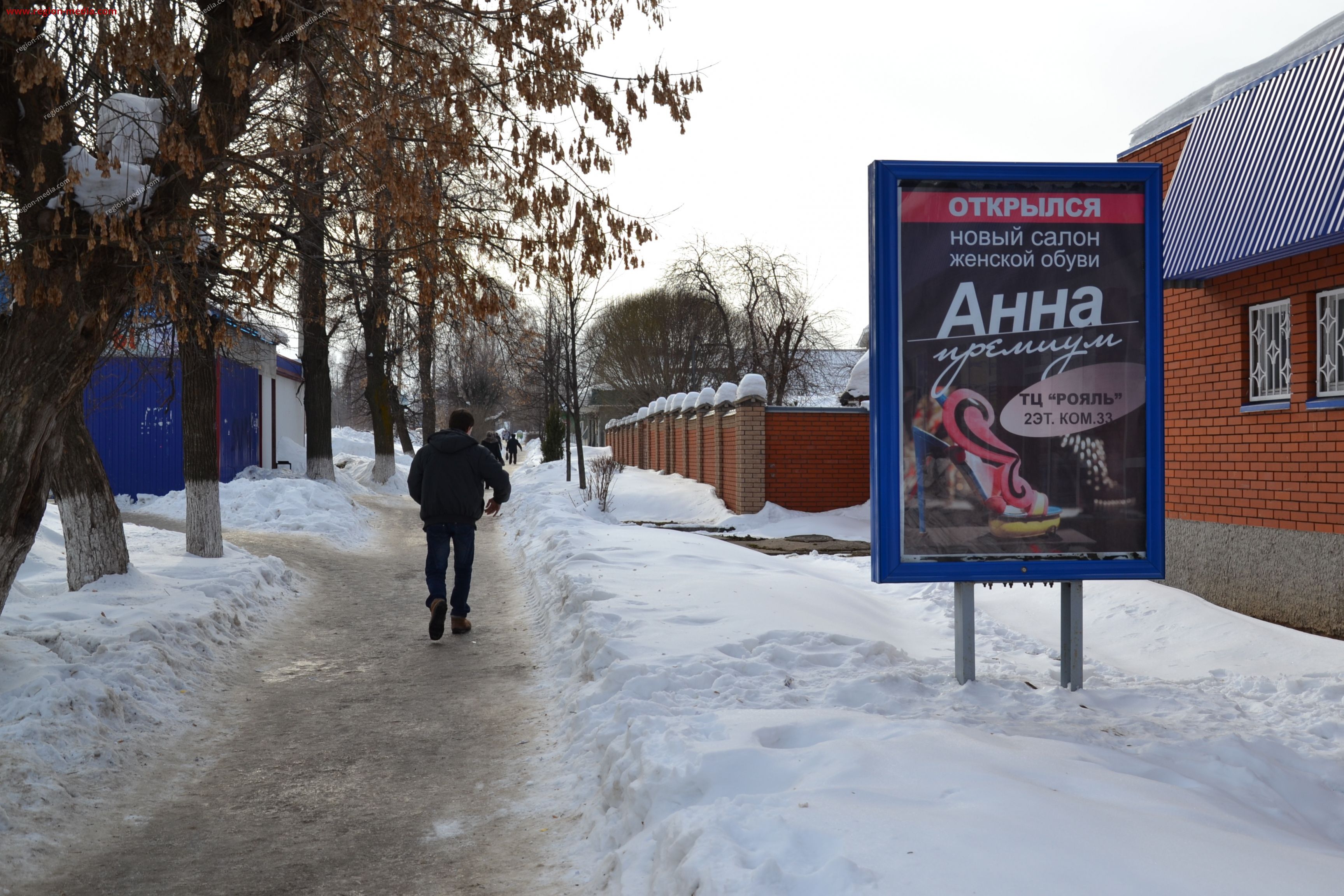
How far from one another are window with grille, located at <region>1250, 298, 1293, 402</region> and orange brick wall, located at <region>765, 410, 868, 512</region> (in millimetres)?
10152

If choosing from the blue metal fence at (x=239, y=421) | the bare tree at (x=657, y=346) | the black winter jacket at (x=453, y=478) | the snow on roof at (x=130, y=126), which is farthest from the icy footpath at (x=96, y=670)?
the bare tree at (x=657, y=346)

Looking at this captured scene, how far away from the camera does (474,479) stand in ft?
27.9

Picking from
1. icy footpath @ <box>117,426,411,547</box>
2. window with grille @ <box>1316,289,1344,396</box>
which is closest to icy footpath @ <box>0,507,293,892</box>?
icy footpath @ <box>117,426,411,547</box>

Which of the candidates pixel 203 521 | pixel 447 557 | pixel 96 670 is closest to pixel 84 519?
pixel 203 521

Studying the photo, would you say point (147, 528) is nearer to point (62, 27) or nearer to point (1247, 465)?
point (62, 27)

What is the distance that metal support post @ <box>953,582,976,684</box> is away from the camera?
613 cm

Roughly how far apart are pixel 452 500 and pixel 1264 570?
7.55 metres

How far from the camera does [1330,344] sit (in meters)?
8.72

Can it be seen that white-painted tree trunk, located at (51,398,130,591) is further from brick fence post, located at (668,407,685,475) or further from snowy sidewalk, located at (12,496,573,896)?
brick fence post, located at (668,407,685,475)

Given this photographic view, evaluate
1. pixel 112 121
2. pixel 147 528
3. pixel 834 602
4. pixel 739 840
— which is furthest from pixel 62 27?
pixel 147 528

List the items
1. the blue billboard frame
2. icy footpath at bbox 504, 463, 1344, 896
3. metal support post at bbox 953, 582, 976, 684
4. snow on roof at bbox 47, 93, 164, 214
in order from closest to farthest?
1. icy footpath at bbox 504, 463, 1344, 896
2. snow on roof at bbox 47, 93, 164, 214
3. the blue billboard frame
4. metal support post at bbox 953, 582, 976, 684

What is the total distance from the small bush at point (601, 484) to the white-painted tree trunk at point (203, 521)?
32.7 ft

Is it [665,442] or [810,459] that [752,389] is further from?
[665,442]

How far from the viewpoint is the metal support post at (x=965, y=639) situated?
6.13 meters
